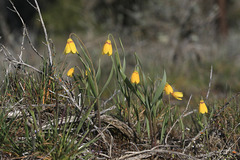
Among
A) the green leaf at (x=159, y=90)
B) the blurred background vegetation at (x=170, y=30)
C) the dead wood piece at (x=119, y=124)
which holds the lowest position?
the dead wood piece at (x=119, y=124)

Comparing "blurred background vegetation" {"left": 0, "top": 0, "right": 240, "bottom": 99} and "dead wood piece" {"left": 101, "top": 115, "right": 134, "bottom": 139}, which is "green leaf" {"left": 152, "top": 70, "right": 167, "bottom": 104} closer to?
"dead wood piece" {"left": 101, "top": 115, "right": 134, "bottom": 139}

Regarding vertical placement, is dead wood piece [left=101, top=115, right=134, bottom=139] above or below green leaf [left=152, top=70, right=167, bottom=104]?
below

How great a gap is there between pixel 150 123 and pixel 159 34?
20.7ft

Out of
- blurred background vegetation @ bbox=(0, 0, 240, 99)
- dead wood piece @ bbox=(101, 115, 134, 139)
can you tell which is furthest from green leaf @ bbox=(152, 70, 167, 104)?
blurred background vegetation @ bbox=(0, 0, 240, 99)

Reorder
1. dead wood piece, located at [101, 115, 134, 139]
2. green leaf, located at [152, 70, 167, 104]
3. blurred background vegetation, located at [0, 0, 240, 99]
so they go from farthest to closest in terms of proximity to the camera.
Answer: blurred background vegetation, located at [0, 0, 240, 99], dead wood piece, located at [101, 115, 134, 139], green leaf, located at [152, 70, 167, 104]

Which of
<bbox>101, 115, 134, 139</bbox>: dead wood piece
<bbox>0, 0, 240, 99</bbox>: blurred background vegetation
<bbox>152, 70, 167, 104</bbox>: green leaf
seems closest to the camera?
<bbox>152, 70, 167, 104</bbox>: green leaf

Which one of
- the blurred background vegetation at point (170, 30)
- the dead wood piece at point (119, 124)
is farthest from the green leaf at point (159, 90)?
the blurred background vegetation at point (170, 30)

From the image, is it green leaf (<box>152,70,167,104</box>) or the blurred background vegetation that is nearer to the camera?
green leaf (<box>152,70,167,104</box>)

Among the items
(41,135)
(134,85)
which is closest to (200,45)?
(134,85)

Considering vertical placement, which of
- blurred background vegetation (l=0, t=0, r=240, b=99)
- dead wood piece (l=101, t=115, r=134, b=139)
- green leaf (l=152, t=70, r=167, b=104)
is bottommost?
dead wood piece (l=101, t=115, r=134, b=139)

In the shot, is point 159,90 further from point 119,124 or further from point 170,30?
point 170,30

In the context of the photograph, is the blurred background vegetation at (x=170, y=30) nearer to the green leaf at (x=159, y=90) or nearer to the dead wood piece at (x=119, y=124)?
the dead wood piece at (x=119, y=124)

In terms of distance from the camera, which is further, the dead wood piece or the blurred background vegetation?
the blurred background vegetation

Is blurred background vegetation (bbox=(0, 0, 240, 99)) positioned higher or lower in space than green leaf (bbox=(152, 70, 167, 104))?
higher
